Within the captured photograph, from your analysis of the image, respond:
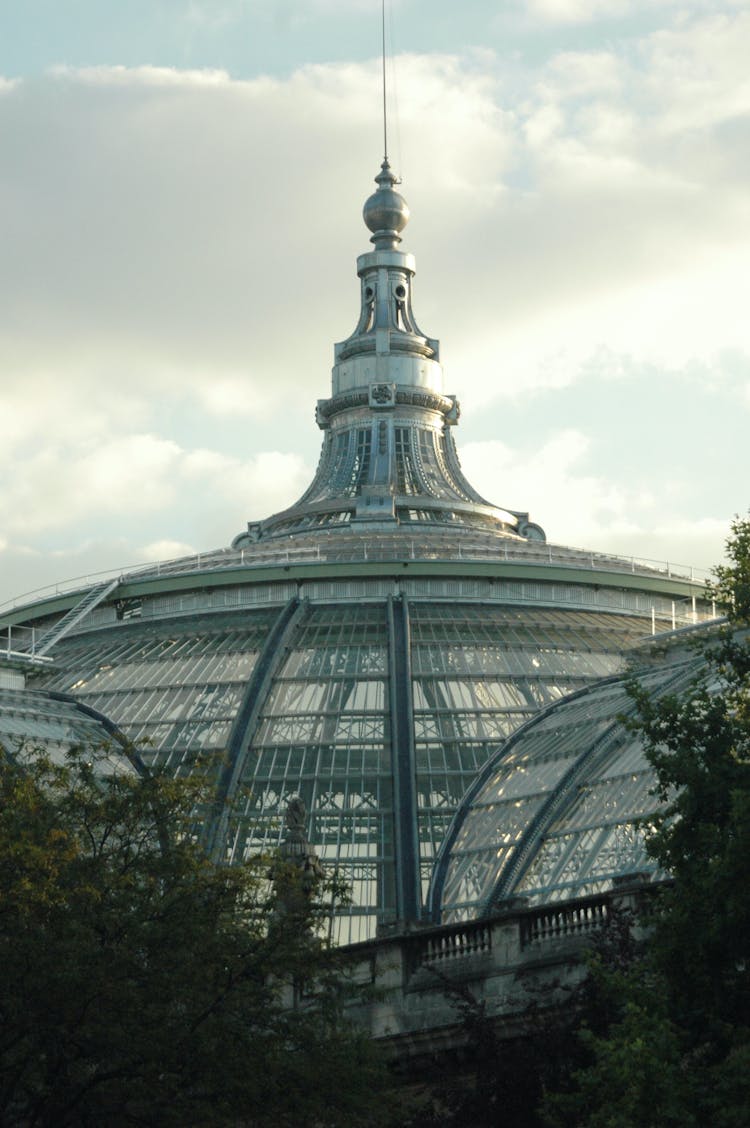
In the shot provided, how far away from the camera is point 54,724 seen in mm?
79750

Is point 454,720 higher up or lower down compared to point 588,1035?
higher up

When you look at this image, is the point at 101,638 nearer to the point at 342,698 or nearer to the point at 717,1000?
the point at 342,698

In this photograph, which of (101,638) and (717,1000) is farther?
(101,638)

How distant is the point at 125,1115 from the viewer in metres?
46.9

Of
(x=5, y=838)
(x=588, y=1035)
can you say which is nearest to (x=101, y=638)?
(x=5, y=838)

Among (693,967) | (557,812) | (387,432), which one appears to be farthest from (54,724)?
(693,967)

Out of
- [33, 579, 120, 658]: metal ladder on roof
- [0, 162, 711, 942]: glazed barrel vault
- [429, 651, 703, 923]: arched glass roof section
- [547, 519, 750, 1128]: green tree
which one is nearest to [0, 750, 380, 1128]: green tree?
[547, 519, 750, 1128]: green tree

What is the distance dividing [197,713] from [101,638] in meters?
11.0

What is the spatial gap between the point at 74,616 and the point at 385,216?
84.0 feet

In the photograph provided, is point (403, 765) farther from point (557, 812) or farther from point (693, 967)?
point (693, 967)

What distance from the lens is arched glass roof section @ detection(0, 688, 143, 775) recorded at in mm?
76875

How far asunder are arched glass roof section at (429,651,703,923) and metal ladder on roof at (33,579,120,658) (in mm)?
20783

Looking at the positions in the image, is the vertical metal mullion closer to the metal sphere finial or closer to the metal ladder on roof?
the metal ladder on roof

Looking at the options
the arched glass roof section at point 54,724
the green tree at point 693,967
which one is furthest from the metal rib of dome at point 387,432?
the green tree at point 693,967
